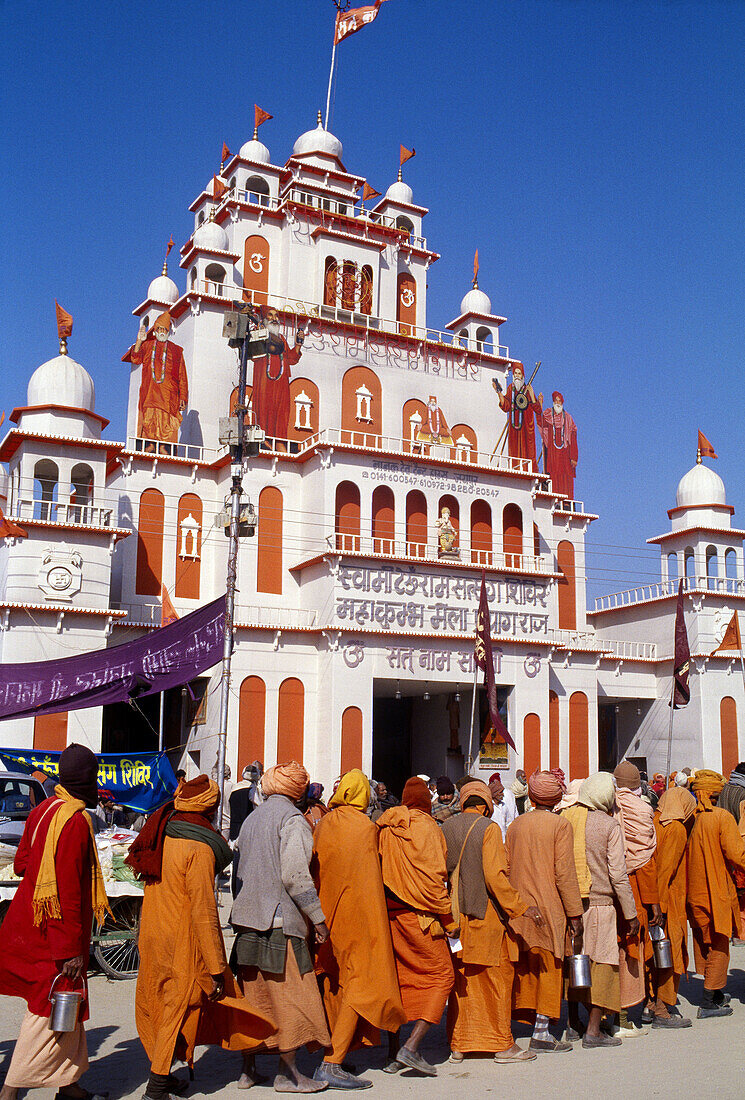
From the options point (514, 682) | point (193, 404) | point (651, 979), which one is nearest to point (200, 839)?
point (651, 979)

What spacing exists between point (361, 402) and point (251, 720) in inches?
473

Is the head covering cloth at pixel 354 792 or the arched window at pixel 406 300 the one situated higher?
the arched window at pixel 406 300

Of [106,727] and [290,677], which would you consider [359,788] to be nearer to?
[290,677]

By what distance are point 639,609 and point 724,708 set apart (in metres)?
4.67

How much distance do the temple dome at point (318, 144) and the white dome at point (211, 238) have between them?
5348 mm

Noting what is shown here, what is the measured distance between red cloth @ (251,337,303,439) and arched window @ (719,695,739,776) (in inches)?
645

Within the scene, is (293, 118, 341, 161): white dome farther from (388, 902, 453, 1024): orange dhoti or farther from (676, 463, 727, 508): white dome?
(388, 902, 453, 1024): orange dhoti

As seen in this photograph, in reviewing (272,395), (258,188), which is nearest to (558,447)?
(272,395)

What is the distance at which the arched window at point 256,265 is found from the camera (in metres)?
34.6

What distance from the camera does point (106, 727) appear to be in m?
28.9

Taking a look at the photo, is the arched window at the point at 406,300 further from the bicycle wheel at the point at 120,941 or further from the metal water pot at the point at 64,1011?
the metal water pot at the point at 64,1011

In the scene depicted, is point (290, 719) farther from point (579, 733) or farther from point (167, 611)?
point (579, 733)

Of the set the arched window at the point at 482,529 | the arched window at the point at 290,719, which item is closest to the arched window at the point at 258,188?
the arched window at the point at 482,529

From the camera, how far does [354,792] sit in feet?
23.7
